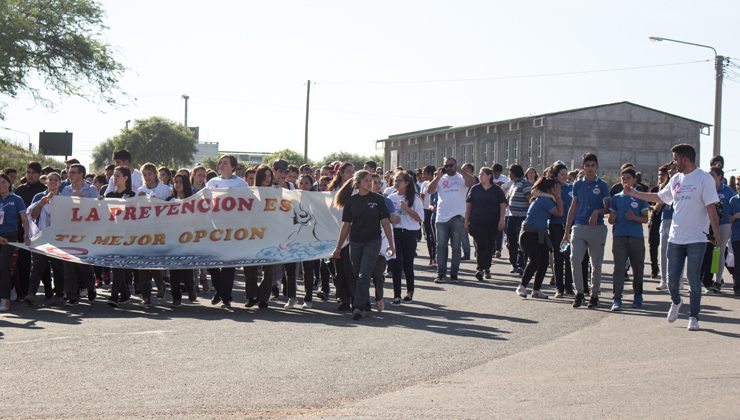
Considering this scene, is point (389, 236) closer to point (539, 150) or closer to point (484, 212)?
point (484, 212)

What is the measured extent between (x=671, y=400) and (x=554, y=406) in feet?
2.98

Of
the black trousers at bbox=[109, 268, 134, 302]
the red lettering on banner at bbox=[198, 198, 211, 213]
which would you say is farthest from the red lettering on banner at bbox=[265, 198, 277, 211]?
the black trousers at bbox=[109, 268, 134, 302]

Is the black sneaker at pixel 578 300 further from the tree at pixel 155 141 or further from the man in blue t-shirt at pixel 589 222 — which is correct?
the tree at pixel 155 141

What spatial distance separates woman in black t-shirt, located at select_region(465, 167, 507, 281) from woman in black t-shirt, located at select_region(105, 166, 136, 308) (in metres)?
6.18

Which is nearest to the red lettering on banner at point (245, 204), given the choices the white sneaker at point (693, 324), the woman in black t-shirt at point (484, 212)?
the woman in black t-shirt at point (484, 212)

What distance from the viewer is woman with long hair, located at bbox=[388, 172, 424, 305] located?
16.0 m

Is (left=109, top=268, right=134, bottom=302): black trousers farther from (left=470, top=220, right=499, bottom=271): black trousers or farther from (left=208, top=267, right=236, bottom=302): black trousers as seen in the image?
(left=470, top=220, right=499, bottom=271): black trousers

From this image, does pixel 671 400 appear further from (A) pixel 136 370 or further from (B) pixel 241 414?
(A) pixel 136 370

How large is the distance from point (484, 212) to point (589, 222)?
185 inches

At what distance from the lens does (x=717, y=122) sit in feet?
133

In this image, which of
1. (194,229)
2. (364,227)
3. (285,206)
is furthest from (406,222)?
(194,229)

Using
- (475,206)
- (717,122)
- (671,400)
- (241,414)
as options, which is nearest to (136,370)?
(241,414)

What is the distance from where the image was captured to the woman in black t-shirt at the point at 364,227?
534 inches

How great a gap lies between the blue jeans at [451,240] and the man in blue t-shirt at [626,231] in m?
4.76
